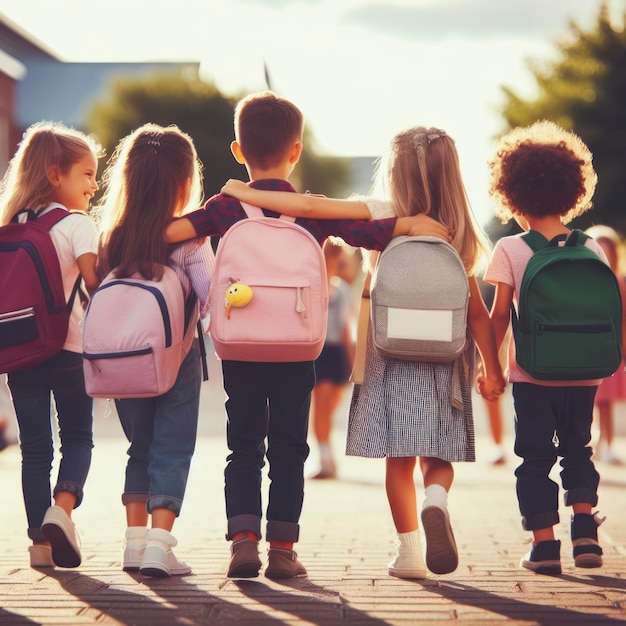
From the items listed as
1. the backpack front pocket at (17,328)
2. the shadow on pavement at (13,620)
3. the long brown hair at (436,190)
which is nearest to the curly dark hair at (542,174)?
the long brown hair at (436,190)

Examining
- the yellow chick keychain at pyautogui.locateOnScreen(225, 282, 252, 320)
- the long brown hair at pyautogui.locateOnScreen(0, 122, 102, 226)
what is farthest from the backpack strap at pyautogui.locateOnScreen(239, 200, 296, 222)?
the long brown hair at pyautogui.locateOnScreen(0, 122, 102, 226)

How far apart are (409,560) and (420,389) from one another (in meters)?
0.65

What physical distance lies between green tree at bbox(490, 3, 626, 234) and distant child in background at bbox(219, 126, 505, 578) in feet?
98.7

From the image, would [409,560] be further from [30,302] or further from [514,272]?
[30,302]

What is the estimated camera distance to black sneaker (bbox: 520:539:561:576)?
4680 mm

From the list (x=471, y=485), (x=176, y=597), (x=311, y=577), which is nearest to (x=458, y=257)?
(x=311, y=577)

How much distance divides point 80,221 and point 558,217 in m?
1.96

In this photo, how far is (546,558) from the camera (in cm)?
472

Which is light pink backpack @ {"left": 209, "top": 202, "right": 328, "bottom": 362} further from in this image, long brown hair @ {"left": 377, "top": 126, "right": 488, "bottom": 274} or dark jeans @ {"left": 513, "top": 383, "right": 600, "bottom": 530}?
dark jeans @ {"left": 513, "top": 383, "right": 600, "bottom": 530}

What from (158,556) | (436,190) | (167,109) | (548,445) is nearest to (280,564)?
(158,556)

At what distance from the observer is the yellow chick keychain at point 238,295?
430 cm

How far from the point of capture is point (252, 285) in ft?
14.3

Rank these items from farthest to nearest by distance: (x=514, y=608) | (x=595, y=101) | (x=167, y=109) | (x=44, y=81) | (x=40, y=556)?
(x=44, y=81)
(x=167, y=109)
(x=595, y=101)
(x=40, y=556)
(x=514, y=608)

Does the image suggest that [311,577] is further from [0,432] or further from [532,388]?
[0,432]
